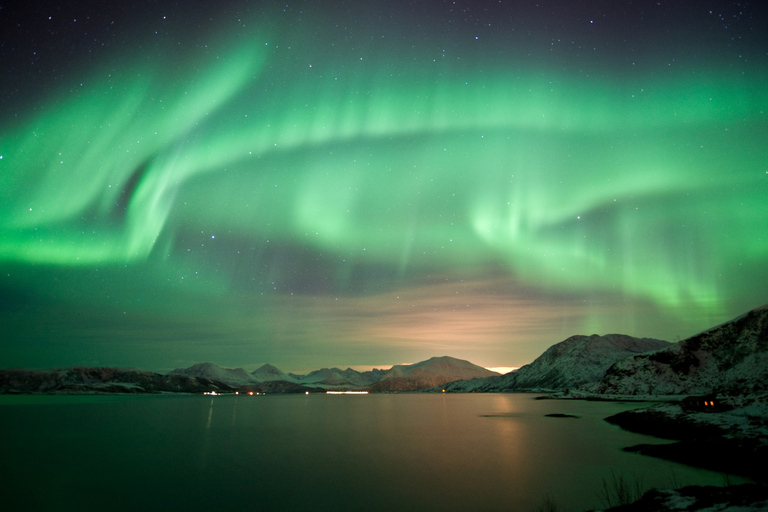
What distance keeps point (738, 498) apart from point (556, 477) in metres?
18.1

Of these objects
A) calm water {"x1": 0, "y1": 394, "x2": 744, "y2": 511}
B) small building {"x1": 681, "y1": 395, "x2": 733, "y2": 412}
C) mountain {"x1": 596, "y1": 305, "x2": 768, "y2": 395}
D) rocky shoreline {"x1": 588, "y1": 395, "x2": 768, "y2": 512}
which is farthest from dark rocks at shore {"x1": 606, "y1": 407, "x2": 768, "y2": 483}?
mountain {"x1": 596, "y1": 305, "x2": 768, "y2": 395}

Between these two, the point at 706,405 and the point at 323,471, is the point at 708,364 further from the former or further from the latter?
the point at 323,471

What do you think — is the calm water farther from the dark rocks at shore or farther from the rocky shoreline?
the rocky shoreline

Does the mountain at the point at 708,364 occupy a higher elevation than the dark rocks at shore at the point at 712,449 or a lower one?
higher

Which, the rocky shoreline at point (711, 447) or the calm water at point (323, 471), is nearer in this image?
the rocky shoreline at point (711, 447)

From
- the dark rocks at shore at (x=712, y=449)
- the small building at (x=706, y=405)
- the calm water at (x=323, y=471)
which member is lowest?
the calm water at (x=323, y=471)

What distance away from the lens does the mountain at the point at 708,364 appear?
382 feet

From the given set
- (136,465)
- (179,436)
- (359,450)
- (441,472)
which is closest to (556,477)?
(441,472)

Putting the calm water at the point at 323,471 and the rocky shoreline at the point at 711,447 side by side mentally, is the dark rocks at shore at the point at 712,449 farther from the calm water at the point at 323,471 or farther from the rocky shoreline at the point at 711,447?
the calm water at the point at 323,471

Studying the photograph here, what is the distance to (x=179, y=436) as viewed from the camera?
62719 millimetres

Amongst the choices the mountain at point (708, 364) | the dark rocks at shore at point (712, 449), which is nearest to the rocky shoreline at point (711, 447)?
the dark rocks at shore at point (712, 449)

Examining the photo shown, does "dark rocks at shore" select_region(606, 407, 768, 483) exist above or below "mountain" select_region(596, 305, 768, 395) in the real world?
below

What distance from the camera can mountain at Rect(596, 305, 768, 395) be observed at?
11638 centimetres

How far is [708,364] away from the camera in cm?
13225
